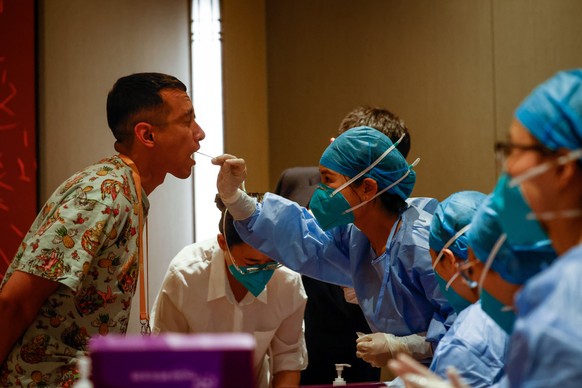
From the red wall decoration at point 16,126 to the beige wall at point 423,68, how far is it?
1.66 m

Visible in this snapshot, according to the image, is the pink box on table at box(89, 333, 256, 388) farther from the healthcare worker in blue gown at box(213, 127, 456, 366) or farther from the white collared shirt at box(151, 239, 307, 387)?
the white collared shirt at box(151, 239, 307, 387)

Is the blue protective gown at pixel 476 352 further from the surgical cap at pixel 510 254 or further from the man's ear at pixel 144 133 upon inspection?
the man's ear at pixel 144 133

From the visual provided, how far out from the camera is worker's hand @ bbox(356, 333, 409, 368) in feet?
8.41

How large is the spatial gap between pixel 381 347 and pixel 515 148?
4.43ft

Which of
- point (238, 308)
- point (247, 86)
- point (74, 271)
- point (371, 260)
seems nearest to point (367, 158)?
point (371, 260)

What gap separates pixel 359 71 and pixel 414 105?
384 millimetres

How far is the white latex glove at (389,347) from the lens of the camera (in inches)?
100

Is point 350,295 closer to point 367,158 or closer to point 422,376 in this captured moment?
point 367,158

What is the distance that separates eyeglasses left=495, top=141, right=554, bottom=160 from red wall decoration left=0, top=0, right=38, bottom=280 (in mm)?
2547

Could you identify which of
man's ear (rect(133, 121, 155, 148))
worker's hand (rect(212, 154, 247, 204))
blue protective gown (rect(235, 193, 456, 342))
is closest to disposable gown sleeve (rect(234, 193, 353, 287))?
blue protective gown (rect(235, 193, 456, 342))

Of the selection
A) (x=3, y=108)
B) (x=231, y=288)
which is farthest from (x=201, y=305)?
(x=3, y=108)

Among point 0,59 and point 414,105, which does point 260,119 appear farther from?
point 0,59

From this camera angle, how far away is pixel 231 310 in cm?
322

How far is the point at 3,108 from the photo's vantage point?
11.4ft
